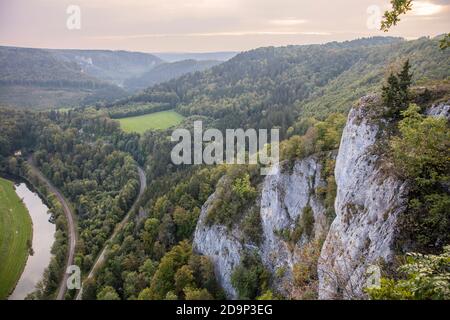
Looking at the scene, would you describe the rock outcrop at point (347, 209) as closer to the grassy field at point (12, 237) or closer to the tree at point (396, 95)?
the tree at point (396, 95)

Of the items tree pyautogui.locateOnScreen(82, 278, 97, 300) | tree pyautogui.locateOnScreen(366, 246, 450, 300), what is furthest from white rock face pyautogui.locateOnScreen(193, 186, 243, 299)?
tree pyautogui.locateOnScreen(366, 246, 450, 300)

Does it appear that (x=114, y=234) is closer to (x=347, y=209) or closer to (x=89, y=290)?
(x=89, y=290)

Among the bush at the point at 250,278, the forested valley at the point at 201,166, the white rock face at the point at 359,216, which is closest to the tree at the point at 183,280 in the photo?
the forested valley at the point at 201,166

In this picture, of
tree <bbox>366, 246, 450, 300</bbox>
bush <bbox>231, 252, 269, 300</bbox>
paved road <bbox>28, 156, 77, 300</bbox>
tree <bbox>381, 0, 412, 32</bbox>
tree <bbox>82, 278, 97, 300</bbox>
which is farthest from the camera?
paved road <bbox>28, 156, 77, 300</bbox>

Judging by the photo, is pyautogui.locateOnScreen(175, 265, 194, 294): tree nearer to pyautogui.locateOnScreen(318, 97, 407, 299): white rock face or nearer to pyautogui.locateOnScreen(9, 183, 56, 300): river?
pyautogui.locateOnScreen(318, 97, 407, 299): white rock face

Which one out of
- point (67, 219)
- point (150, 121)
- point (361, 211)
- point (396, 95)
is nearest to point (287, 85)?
point (150, 121)
